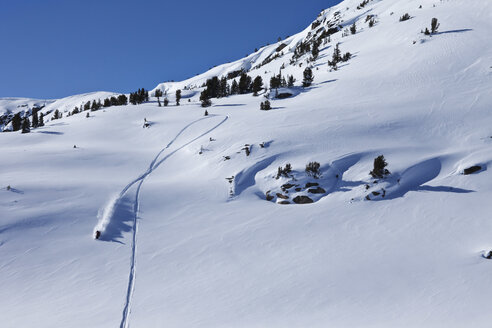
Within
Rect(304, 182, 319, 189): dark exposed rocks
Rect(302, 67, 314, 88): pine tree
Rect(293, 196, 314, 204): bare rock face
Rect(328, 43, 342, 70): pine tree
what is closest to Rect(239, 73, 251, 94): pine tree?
Rect(302, 67, 314, 88): pine tree

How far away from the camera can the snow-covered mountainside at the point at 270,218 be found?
A: 20.3 feet

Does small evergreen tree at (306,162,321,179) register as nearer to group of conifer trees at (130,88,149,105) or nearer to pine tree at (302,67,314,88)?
pine tree at (302,67,314,88)

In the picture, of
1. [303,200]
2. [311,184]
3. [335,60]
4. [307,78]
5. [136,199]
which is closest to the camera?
[303,200]

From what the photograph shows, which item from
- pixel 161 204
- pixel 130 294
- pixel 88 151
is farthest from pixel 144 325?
pixel 88 151

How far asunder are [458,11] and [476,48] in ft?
39.6

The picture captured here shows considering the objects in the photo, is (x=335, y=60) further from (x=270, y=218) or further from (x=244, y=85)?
(x=270, y=218)

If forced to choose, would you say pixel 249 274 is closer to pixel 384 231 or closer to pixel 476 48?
pixel 384 231

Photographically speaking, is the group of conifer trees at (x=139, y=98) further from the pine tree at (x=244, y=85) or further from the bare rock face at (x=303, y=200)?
the bare rock face at (x=303, y=200)

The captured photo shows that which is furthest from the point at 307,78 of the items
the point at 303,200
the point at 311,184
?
the point at 303,200

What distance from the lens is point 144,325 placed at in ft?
19.2

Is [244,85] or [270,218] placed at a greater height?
[244,85]

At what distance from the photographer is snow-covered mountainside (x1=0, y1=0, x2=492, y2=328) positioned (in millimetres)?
6180

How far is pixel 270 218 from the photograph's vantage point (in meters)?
9.41

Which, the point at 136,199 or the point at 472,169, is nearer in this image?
the point at 472,169
